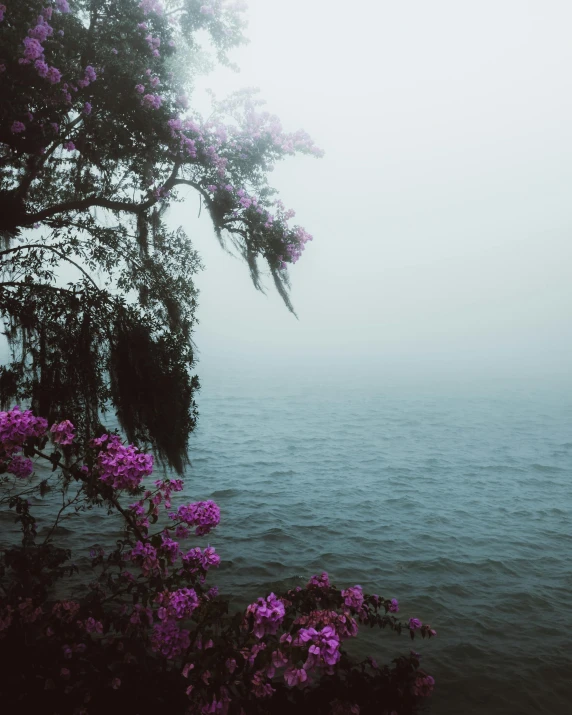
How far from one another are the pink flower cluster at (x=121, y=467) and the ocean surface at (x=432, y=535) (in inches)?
192

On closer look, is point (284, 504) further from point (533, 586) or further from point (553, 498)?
point (553, 498)

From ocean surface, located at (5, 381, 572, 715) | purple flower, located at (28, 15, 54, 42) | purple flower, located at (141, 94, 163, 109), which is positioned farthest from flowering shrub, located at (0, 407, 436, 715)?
purple flower, located at (141, 94, 163, 109)

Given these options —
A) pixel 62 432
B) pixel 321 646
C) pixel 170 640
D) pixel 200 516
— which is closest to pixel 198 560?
pixel 200 516

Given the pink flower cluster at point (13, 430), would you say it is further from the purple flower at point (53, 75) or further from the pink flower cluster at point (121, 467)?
the purple flower at point (53, 75)

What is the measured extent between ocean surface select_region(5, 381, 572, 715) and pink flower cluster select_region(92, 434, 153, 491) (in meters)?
4.89

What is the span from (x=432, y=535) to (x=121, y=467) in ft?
34.7

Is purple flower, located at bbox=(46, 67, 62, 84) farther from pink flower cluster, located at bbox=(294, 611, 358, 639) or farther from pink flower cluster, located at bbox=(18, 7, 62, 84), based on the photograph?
pink flower cluster, located at bbox=(294, 611, 358, 639)

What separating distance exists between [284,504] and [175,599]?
1092 cm

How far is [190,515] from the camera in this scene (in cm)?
510

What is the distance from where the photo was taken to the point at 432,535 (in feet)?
42.1

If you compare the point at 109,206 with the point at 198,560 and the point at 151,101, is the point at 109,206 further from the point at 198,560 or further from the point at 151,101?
the point at 198,560

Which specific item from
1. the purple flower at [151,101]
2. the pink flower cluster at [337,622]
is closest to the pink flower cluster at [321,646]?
the pink flower cluster at [337,622]

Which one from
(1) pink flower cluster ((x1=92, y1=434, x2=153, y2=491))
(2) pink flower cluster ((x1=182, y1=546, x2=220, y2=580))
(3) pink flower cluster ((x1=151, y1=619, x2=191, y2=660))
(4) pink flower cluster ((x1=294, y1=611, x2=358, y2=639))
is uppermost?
(1) pink flower cluster ((x1=92, y1=434, x2=153, y2=491))

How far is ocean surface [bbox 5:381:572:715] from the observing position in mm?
7332
